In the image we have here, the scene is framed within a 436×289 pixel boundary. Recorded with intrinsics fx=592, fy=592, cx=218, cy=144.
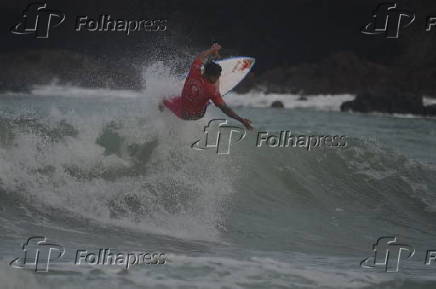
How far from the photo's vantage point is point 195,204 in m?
8.24

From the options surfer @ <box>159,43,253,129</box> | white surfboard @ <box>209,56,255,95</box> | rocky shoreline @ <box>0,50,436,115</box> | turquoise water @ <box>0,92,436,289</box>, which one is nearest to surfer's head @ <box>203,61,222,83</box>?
surfer @ <box>159,43,253,129</box>

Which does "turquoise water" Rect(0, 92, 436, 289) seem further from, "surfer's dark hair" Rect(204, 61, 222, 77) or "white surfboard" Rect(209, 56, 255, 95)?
"surfer's dark hair" Rect(204, 61, 222, 77)

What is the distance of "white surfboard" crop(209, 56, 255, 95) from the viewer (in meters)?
9.39

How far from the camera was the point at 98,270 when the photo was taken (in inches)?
219

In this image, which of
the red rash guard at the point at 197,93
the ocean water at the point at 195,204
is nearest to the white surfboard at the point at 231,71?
the ocean water at the point at 195,204

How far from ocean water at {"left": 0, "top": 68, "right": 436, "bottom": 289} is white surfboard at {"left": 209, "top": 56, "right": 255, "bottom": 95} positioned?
1.00 m

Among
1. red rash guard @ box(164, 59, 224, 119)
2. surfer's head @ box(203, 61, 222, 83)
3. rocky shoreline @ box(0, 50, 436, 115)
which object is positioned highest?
rocky shoreline @ box(0, 50, 436, 115)

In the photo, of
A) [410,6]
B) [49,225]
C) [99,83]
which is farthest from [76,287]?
[410,6]

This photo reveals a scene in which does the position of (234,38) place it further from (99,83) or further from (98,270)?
(98,270)

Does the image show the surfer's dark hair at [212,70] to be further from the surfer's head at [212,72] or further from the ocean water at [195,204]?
the ocean water at [195,204]

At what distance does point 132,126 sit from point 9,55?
2423 centimetres

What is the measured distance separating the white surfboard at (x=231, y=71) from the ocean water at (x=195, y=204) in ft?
3.30

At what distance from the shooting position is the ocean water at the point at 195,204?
19.7 feet

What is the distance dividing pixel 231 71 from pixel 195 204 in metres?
2.43
